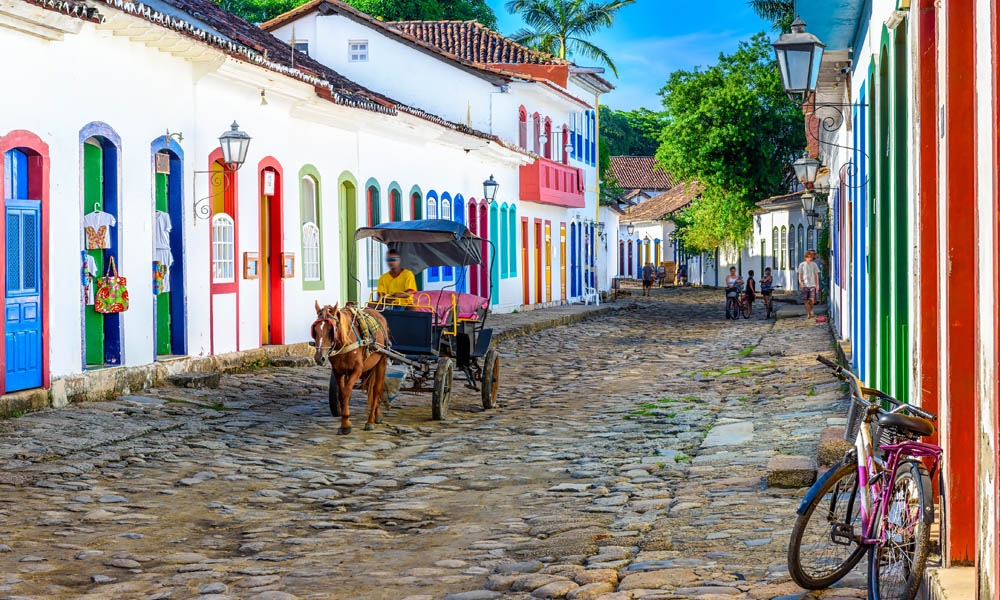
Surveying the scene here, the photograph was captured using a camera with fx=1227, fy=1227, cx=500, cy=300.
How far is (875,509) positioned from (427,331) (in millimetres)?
7455

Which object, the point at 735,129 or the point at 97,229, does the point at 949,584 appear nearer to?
the point at 97,229

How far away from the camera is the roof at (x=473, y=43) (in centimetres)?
3491

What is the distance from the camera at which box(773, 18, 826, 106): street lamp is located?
11.0m

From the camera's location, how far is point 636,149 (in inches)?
3878

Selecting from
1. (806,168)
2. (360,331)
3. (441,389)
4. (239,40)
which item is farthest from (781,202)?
(360,331)

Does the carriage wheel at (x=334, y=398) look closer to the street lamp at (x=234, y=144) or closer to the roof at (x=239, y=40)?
the roof at (x=239, y=40)

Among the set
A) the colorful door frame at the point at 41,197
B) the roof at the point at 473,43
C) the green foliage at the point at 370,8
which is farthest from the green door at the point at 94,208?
the green foliage at the point at 370,8

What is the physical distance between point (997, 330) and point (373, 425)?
25.9 feet

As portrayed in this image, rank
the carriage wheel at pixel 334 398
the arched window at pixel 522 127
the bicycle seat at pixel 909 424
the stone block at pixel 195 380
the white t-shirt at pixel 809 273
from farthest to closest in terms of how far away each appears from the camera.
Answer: the arched window at pixel 522 127
the white t-shirt at pixel 809 273
the stone block at pixel 195 380
the carriage wheel at pixel 334 398
the bicycle seat at pixel 909 424

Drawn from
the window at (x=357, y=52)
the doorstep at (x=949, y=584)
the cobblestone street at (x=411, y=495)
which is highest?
the window at (x=357, y=52)

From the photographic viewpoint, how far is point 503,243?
104ft

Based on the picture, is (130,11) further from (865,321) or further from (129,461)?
(865,321)

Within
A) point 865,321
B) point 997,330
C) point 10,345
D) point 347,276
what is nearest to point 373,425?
point 10,345

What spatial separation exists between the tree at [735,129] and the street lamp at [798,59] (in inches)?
1270
